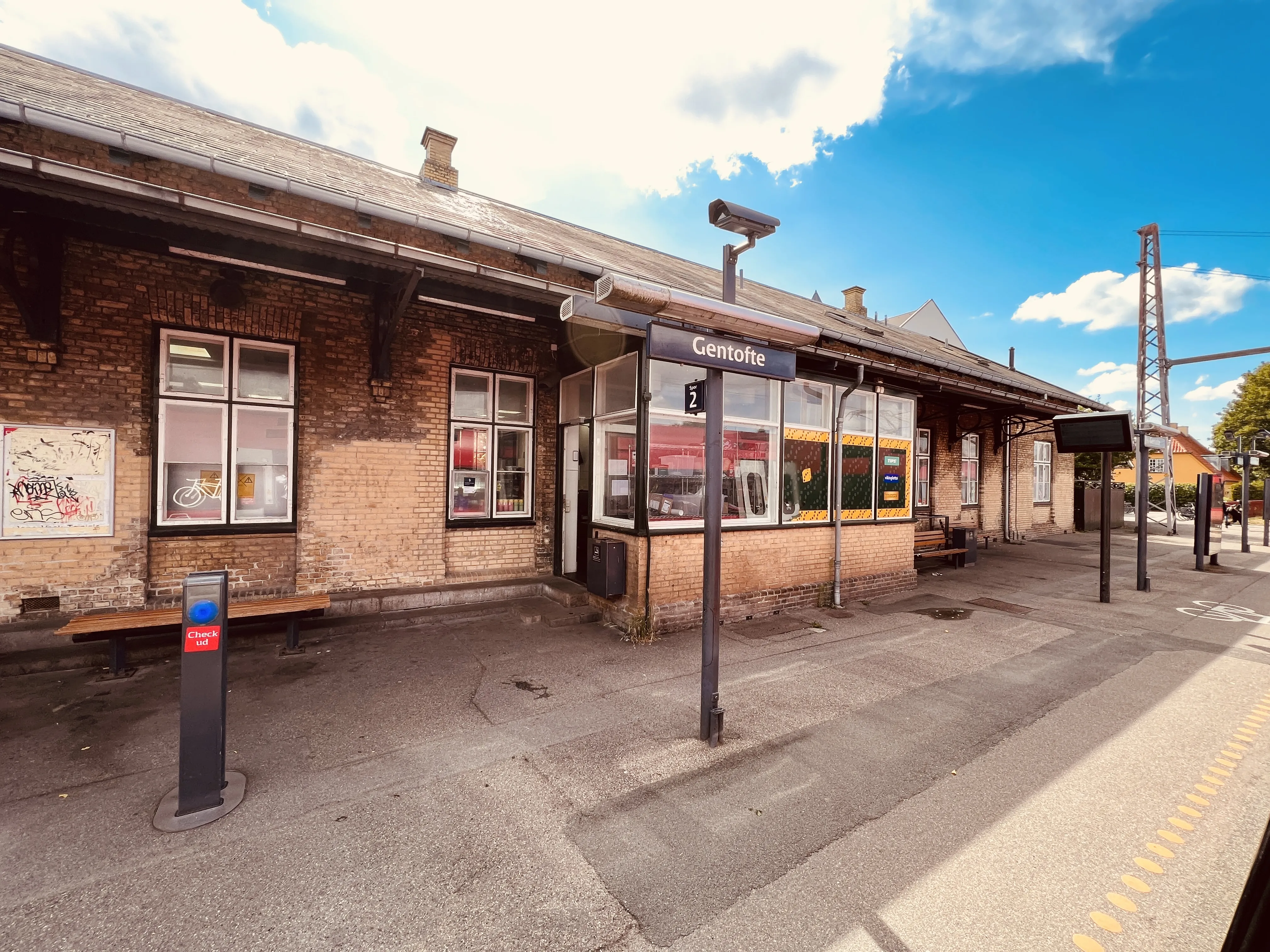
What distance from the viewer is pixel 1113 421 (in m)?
8.30

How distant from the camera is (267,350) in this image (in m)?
6.16

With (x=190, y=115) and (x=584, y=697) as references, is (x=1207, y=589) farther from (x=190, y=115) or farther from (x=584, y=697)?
(x=190, y=115)

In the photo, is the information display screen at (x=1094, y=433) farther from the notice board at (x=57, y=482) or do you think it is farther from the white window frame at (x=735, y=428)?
the notice board at (x=57, y=482)

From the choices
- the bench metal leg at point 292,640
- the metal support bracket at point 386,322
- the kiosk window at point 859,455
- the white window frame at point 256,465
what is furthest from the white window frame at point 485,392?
the kiosk window at point 859,455

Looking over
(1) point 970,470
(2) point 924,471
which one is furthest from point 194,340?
(1) point 970,470

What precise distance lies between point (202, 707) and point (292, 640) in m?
2.74

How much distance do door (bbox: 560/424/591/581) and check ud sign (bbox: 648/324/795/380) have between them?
3918 mm

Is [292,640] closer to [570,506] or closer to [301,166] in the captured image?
[570,506]

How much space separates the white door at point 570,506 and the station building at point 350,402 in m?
0.04

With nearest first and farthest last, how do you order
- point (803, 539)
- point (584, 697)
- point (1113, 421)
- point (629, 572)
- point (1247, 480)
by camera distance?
point (584, 697)
point (629, 572)
point (803, 539)
point (1113, 421)
point (1247, 480)

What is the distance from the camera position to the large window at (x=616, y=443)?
6590 millimetres

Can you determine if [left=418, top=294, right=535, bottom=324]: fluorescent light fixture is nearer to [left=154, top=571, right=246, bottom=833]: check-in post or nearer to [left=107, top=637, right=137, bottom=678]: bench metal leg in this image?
[left=154, top=571, right=246, bottom=833]: check-in post

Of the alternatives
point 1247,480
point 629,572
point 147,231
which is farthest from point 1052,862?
point 1247,480

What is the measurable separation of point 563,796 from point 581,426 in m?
5.10
